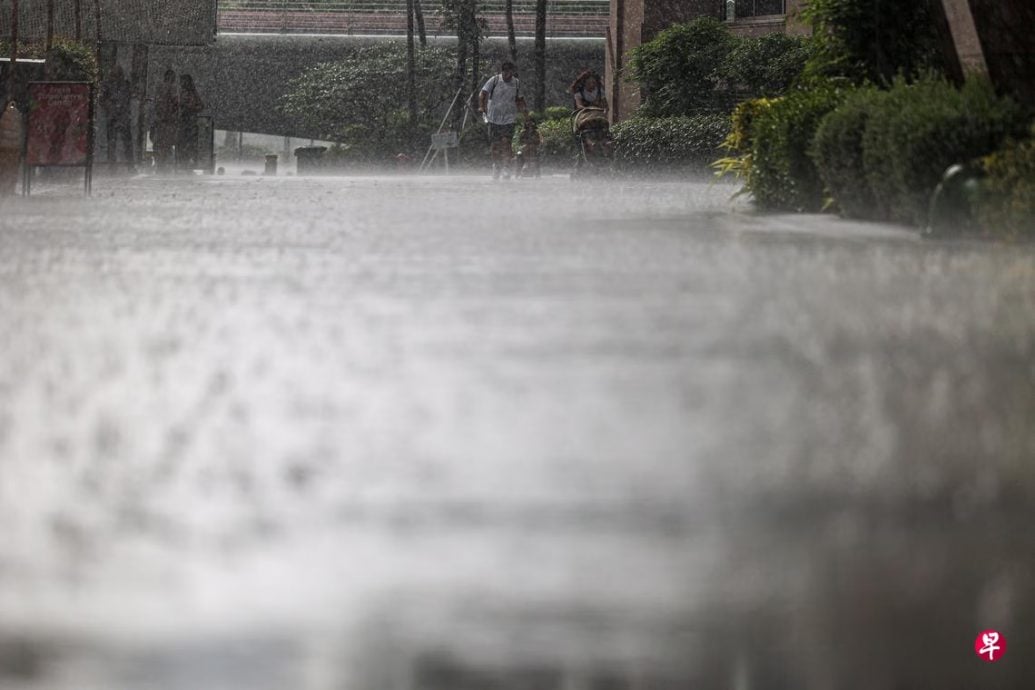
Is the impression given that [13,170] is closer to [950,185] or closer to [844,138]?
[844,138]

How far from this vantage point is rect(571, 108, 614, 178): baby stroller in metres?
38.2

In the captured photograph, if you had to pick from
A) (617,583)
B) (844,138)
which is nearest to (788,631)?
(617,583)

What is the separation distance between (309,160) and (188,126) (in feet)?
47.3

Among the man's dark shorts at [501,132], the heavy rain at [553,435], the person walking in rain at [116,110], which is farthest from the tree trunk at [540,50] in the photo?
the heavy rain at [553,435]

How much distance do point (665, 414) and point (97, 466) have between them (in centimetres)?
196

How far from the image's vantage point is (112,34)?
45.8 m

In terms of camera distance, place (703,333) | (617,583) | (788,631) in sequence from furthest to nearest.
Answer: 1. (703,333)
2. (617,583)
3. (788,631)

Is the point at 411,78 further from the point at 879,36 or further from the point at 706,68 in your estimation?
the point at 879,36

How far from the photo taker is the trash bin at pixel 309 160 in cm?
5903

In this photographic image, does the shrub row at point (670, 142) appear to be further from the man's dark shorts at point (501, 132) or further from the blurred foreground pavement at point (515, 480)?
the blurred foreground pavement at point (515, 480)

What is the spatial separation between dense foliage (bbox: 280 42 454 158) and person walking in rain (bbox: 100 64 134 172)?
28.9 m

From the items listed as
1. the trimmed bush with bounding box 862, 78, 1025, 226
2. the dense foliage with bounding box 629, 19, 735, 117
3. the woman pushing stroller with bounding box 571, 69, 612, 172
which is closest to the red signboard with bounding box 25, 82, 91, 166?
the trimmed bush with bounding box 862, 78, 1025, 226

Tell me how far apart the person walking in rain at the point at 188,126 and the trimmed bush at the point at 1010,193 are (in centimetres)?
3068

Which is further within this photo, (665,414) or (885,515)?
(665,414)
